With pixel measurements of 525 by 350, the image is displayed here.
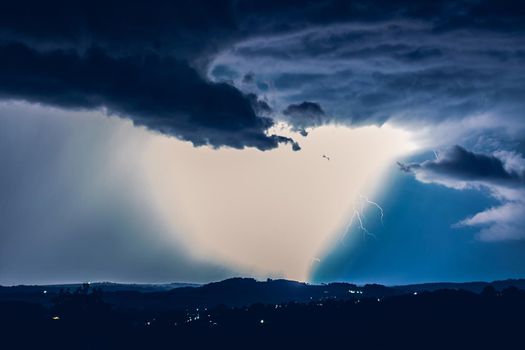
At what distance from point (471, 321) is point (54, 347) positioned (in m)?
121

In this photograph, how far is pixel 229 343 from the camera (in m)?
193

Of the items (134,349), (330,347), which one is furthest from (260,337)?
(134,349)

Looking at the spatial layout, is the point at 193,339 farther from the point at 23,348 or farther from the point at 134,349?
the point at 23,348

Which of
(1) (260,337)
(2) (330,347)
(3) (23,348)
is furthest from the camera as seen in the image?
(1) (260,337)

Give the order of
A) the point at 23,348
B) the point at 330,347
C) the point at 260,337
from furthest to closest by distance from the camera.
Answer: the point at 260,337 → the point at 330,347 → the point at 23,348

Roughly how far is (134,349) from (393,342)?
72140 millimetres

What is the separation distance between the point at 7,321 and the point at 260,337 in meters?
76.7

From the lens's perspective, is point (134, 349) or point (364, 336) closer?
point (134, 349)

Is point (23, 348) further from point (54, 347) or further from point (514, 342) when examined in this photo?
point (514, 342)

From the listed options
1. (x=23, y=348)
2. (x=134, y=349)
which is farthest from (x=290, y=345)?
(x=23, y=348)

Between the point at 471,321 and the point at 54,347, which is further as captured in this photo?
the point at 471,321

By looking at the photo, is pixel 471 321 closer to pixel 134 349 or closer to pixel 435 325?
pixel 435 325

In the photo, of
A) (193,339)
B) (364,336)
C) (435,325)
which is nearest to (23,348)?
(193,339)

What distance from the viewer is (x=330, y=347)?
187 m
